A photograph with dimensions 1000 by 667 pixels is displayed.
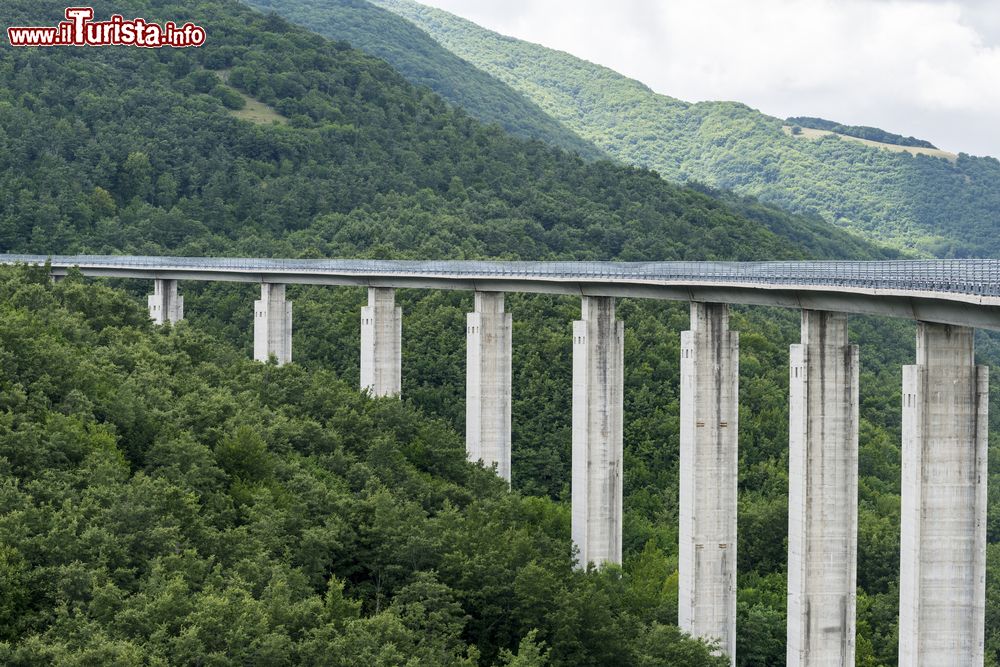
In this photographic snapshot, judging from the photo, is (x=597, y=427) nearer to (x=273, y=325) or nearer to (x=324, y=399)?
(x=324, y=399)

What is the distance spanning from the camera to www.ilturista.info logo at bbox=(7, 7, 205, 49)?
148 m

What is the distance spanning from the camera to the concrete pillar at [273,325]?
309ft

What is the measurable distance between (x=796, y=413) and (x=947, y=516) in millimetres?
9991

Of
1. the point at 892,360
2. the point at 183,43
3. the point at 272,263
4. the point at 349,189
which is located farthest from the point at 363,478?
the point at 183,43

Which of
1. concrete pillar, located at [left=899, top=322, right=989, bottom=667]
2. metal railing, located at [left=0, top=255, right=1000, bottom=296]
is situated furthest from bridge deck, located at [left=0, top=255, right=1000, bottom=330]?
concrete pillar, located at [left=899, top=322, right=989, bottom=667]

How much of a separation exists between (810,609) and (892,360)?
7046 cm

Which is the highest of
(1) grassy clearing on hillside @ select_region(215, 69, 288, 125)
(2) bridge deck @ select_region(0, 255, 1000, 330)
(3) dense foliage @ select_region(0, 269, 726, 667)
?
(1) grassy clearing on hillside @ select_region(215, 69, 288, 125)

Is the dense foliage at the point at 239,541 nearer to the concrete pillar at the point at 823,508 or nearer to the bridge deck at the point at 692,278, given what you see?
the concrete pillar at the point at 823,508

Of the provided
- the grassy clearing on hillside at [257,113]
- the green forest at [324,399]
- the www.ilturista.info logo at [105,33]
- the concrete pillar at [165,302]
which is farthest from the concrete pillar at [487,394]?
the grassy clearing on hillside at [257,113]

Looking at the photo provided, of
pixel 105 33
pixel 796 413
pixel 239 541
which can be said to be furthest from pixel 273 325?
pixel 105 33

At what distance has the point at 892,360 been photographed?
4811 inches

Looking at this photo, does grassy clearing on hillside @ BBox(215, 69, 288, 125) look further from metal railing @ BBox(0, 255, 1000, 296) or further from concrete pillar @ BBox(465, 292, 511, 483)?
concrete pillar @ BBox(465, 292, 511, 483)

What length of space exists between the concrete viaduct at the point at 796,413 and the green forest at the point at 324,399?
346cm

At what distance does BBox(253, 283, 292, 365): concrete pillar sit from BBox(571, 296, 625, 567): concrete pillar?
2510cm
